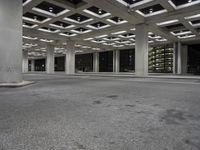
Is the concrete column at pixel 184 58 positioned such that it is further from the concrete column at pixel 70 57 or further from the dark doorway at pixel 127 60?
the concrete column at pixel 70 57

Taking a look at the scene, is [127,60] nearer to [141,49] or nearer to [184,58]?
[184,58]

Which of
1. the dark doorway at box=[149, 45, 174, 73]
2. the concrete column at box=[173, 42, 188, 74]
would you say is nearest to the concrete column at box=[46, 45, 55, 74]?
the dark doorway at box=[149, 45, 174, 73]

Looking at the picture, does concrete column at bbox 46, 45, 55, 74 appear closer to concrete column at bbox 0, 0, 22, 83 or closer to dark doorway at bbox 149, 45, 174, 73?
dark doorway at bbox 149, 45, 174, 73

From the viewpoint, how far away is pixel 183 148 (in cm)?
237

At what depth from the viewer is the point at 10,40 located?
11.0m

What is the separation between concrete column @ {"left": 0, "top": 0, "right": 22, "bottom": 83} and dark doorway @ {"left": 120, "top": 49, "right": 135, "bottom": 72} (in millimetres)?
38465

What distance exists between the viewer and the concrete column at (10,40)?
10805 millimetres

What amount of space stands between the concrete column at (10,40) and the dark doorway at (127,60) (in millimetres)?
38465

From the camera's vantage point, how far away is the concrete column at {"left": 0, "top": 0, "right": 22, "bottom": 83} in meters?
10.8

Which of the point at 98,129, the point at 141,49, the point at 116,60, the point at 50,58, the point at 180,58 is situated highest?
the point at 116,60

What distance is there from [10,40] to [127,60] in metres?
40.2

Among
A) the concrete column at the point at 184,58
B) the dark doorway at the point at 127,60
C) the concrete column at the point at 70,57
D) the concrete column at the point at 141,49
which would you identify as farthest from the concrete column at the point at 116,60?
the concrete column at the point at 141,49

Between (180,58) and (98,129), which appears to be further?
(180,58)

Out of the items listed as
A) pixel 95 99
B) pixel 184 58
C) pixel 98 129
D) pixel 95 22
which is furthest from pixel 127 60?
pixel 98 129
